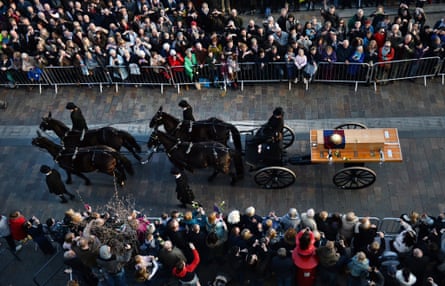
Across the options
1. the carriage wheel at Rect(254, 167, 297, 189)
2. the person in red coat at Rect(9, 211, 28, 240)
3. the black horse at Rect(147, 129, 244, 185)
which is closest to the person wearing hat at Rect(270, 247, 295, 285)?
the carriage wheel at Rect(254, 167, 297, 189)

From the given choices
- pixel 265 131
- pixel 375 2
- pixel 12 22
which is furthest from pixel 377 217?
pixel 12 22

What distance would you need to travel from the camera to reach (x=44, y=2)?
1648cm

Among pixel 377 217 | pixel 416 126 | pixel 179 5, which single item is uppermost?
pixel 179 5

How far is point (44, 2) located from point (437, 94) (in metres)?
13.8

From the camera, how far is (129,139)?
11062mm

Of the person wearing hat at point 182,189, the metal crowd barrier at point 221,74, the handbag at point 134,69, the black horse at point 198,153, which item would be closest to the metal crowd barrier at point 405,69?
the metal crowd barrier at point 221,74

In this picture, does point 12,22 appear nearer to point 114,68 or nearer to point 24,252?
point 114,68

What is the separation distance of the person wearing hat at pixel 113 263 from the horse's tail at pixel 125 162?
2572 millimetres

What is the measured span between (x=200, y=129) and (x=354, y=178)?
375 centimetres

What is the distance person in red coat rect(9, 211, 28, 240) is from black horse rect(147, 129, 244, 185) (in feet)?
10.7

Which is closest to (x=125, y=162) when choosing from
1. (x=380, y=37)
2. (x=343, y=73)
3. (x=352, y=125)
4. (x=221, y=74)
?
(x=221, y=74)

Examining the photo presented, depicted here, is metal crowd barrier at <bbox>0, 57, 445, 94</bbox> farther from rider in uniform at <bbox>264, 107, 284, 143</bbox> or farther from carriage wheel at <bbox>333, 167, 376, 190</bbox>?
carriage wheel at <bbox>333, 167, 376, 190</bbox>

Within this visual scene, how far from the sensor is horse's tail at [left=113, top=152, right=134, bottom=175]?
1057cm

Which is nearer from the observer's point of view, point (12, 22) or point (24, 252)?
point (24, 252)
